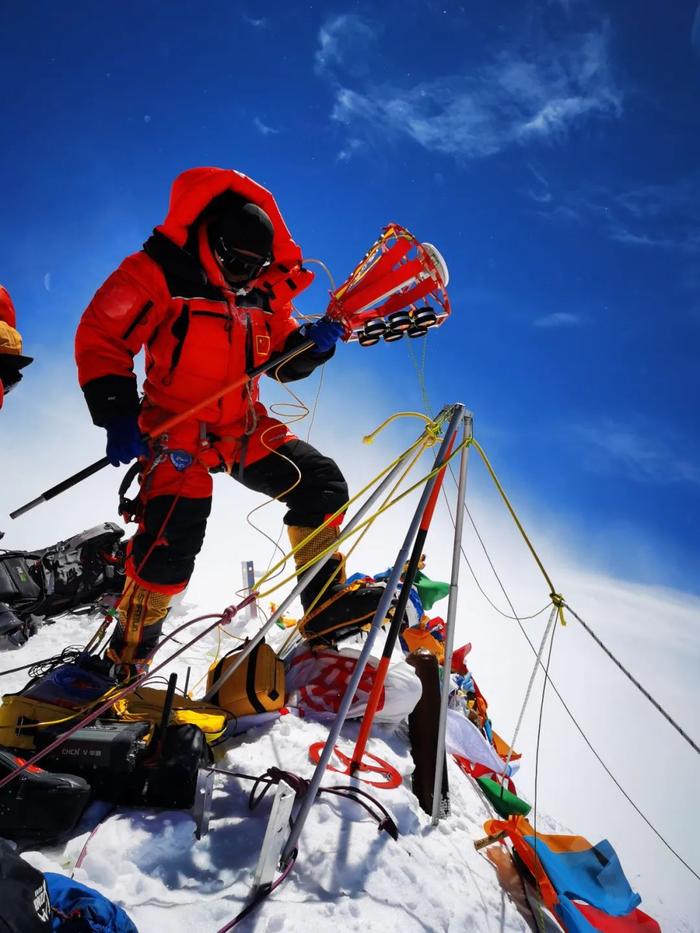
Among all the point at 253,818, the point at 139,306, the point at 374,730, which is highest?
the point at 139,306

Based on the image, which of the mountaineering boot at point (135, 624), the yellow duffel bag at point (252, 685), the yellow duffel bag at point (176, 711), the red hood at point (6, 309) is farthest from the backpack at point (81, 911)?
the red hood at point (6, 309)

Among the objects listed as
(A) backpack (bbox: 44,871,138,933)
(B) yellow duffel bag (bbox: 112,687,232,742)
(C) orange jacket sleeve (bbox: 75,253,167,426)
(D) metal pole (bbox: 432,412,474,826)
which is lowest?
(A) backpack (bbox: 44,871,138,933)

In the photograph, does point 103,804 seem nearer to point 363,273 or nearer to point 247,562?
point 363,273

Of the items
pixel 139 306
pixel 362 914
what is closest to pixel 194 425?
pixel 139 306

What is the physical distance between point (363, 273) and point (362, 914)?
3656 millimetres

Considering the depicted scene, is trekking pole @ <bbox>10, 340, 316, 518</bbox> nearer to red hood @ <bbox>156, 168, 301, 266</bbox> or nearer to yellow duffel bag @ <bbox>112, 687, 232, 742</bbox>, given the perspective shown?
red hood @ <bbox>156, 168, 301, 266</bbox>

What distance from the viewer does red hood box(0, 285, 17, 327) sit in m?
3.43

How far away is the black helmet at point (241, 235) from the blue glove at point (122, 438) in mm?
1227

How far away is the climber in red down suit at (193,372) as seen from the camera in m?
3.10

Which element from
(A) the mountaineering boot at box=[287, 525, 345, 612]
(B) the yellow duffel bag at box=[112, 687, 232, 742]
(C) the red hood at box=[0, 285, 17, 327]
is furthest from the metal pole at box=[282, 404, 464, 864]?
(C) the red hood at box=[0, 285, 17, 327]

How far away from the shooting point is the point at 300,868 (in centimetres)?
198

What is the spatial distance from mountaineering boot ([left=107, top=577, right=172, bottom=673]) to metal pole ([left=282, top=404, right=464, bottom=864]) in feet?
5.26

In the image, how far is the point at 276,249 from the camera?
358 cm

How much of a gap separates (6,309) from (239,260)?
169 centimetres
